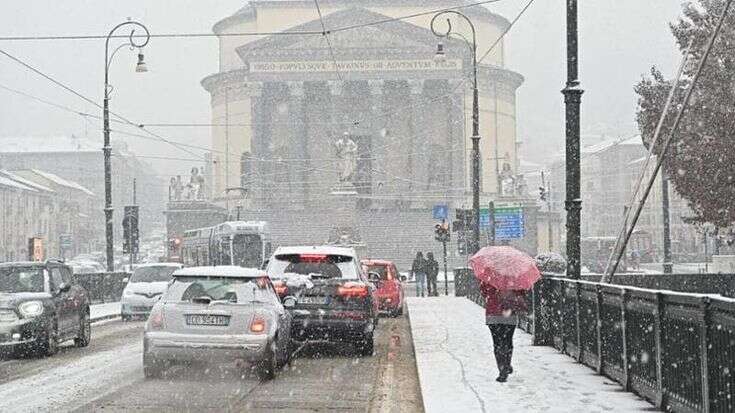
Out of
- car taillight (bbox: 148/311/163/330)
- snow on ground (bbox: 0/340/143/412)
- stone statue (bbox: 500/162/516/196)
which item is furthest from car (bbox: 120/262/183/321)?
stone statue (bbox: 500/162/516/196)

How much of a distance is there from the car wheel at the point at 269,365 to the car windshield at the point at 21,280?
214 inches

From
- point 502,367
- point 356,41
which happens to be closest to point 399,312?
point 502,367

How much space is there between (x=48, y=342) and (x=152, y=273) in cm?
1371

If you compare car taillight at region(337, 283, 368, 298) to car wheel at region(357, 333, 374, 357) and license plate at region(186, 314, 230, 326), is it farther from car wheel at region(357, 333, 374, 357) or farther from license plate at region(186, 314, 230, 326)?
license plate at region(186, 314, 230, 326)

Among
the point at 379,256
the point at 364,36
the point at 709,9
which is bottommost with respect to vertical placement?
the point at 379,256

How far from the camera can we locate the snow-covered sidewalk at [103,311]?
29.5m

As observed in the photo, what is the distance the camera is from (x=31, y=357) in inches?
685

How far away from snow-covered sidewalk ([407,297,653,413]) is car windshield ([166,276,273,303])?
2.26 meters

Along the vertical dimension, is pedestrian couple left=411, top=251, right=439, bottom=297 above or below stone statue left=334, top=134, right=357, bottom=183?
below

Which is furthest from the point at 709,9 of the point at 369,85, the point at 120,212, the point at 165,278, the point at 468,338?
the point at 120,212

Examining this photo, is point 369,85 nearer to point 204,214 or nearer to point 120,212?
point 204,214

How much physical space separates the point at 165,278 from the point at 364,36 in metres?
52.6

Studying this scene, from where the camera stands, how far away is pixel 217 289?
14.4 metres

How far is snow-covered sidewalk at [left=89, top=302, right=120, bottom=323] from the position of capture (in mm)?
29456
